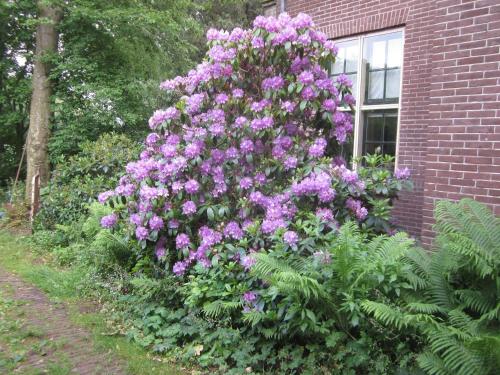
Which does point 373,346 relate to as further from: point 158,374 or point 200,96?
point 200,96

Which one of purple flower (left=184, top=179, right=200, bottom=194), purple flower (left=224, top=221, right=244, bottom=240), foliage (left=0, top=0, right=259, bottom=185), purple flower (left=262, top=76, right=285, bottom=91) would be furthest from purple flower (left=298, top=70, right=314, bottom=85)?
foliage (left=0, top=0, right=259, bottom=185)

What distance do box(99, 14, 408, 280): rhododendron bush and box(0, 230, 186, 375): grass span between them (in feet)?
3.12

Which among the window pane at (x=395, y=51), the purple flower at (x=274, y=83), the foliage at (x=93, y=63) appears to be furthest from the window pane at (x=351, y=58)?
the foliage at (x=93, y=63)

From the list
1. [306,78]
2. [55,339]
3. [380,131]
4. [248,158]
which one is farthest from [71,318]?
[380,131]

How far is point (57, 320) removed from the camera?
4.92 meters

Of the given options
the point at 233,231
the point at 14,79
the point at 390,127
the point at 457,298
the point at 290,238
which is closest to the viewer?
the point at 457,298

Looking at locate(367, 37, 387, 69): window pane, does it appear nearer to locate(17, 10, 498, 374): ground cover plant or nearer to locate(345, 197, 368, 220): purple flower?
locate(17, 10, 498, 374): ground cover plant

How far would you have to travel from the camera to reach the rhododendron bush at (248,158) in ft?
15.3

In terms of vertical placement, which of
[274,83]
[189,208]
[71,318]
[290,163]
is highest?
[274,83]

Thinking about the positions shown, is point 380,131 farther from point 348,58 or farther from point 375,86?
point 348,58

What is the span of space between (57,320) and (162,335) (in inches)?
50.6

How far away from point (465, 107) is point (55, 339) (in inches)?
183

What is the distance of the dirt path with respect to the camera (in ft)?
12.6

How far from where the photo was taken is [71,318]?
4988 millimetres
